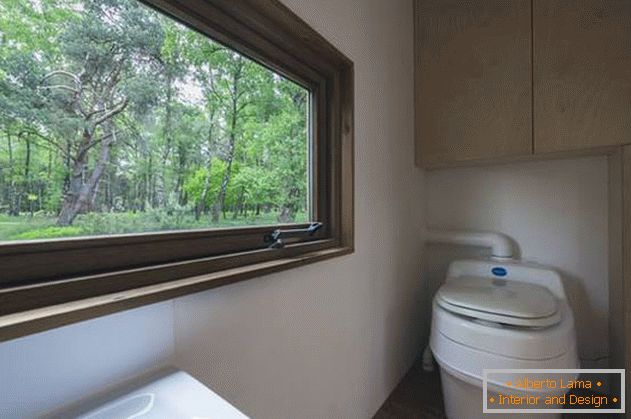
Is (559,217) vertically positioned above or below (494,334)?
above

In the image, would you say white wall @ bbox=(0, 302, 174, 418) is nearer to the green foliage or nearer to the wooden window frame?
the wooden window frame

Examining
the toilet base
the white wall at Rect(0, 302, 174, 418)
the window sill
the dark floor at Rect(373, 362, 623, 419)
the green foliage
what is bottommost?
the dark floor at Rect(373, 362, 623, 419)

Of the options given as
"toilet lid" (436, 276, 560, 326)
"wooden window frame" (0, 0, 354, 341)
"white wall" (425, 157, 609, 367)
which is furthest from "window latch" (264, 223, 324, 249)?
"white wall" (425, 157, 609, 367)

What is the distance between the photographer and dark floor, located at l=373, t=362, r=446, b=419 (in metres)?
1.15

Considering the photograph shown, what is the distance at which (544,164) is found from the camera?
1.38m

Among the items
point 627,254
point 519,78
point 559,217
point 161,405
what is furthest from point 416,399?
point 519,78

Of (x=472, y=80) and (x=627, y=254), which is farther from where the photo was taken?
(x=472, y=80)

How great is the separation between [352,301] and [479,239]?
0.85 meters

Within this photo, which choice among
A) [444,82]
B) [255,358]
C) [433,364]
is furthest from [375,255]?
[444,82]

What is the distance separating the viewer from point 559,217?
52.8 inches

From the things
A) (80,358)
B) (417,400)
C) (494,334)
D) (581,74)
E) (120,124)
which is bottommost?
(417,400)

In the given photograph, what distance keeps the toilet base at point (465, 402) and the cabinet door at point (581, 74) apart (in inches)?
37.3

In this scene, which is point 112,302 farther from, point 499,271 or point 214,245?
point 499,271

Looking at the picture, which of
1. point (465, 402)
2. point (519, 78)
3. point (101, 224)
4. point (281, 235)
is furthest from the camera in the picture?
point (519, 78)
